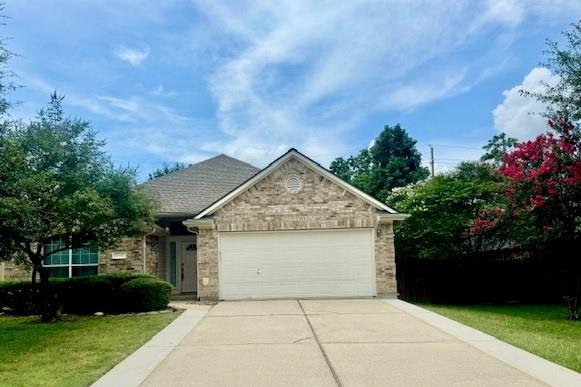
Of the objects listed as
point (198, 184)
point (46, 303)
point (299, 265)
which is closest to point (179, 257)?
point (198, 184)

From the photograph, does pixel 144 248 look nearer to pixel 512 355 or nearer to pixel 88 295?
pixel 88 295

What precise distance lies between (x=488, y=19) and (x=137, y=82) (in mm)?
10603

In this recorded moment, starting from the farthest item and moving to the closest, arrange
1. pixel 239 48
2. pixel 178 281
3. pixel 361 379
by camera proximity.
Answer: pixel 178 281, pixel 239 48, pixel 361 379

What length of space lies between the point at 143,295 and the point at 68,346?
17.0 ft

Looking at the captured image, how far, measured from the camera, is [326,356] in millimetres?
Answer: 7625

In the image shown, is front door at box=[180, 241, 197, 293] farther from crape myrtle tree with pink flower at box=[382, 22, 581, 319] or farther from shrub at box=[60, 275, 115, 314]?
crape myrtle tree with pink flower at box=[382, 22, 581, 319]

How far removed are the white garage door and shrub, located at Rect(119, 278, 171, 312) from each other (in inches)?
98.8

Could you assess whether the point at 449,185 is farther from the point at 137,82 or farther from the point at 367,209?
the point at 137,82

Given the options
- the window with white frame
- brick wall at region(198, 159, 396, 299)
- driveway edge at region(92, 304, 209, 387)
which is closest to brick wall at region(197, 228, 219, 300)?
brick wall at region(198, 159, 396, 299)

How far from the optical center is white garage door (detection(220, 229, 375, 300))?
653 inches

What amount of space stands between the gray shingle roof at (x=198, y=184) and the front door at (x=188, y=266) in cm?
150

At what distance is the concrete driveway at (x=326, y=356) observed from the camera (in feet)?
20.6

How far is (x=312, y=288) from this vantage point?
1659cm

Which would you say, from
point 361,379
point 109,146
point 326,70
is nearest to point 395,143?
point 326,70
